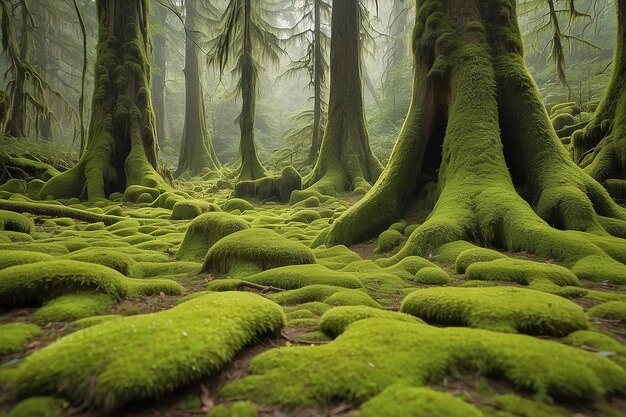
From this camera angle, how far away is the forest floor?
1.63 metres

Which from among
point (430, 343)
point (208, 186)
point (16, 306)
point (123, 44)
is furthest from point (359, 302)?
point (208, 186)

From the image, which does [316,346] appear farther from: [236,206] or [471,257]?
[236,206]

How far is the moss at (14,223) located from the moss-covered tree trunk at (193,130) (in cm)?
1577

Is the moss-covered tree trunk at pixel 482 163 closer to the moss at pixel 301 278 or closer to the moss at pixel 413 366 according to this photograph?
the moss at pixel 301 278

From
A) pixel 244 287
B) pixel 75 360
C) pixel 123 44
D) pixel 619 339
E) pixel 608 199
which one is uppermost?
pixel 123 44

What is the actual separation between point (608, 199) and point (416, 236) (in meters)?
2.96

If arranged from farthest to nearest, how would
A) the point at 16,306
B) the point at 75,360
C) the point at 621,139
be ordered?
1. the point at 621,139
2. the point at 16,306
3. the point at 75,360

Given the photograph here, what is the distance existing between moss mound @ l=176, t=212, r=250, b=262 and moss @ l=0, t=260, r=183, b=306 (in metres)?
2.40

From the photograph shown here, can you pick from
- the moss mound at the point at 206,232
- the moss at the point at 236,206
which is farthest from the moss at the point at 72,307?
the moss at the point at 236,206

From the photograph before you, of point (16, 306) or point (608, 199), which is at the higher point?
point (608, 199)

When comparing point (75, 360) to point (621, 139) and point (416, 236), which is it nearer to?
point (416, 236)

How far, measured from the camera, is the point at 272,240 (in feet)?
16.4

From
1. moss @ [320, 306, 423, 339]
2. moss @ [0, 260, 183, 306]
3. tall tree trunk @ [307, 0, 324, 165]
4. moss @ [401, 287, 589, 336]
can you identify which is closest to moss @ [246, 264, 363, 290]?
moss @ [401, 287, 589, 336]

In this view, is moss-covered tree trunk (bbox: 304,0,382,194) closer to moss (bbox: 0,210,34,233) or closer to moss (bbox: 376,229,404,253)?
moss (bbox: 376,229,404,253)
